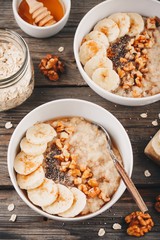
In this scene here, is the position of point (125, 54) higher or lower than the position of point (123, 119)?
higher

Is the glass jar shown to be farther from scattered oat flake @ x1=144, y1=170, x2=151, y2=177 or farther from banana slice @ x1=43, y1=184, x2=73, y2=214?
scattered oat flake @ x1=144, y1=170, x2=151, y2=177

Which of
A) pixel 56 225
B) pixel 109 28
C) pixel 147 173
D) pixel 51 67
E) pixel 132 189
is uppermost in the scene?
pixel 109 28

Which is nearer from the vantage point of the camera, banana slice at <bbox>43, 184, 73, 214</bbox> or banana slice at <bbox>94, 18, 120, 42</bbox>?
banana slice at <bbox>43, 184, 73, 214</bbox>

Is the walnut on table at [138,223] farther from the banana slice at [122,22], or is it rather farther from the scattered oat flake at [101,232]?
the banana slice at [122,22]

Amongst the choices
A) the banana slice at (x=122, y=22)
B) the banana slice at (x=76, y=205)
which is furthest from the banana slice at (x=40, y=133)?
the banana slice at (x=122, y=22)

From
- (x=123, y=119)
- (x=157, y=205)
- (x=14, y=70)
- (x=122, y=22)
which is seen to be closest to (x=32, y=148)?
(x=14, y=70)

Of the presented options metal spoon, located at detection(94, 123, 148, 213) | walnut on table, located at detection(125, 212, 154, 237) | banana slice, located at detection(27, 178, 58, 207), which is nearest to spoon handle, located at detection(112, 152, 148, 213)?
metal spoon, located at detection(94, 123, 148, 213)

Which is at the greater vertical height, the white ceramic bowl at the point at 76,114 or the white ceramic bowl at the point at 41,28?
the white ceramic bowl at the point at 41,28

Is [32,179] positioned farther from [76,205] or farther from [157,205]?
[157,205]
